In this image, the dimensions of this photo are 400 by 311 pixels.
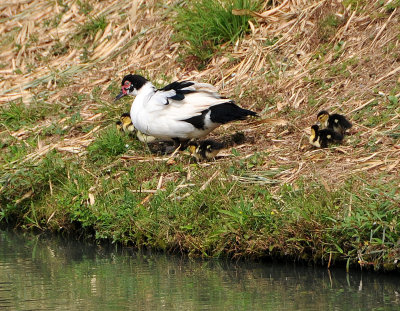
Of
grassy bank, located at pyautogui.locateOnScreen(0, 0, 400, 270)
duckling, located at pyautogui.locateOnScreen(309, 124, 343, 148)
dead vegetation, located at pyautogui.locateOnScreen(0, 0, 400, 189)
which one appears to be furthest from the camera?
dead vegetation, located at pyautogui.locateOnScreen(0, 0, 400, 189)

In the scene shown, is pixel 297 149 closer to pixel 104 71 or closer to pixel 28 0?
pixel 104 71

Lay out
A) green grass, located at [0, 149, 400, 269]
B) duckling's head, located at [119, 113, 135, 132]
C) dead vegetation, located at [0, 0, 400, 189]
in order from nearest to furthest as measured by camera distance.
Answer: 1. green grass, located at [0, 149, 400, 269]
2. dead vegetation, located at [0, 0, 400, 189]
3. duckling's head, located at [119, 113, 135, 132]

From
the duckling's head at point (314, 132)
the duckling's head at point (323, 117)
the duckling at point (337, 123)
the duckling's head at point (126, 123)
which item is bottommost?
→ the duckling's head at point (314, 132)

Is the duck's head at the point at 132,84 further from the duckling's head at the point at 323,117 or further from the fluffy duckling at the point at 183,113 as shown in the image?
Answer: the duckling's head at the point at 323,117

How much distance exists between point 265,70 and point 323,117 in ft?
6.10

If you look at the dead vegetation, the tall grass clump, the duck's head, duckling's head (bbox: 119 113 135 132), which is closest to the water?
the dead vegetation

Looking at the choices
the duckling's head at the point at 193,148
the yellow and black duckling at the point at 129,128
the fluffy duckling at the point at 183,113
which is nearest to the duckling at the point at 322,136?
the fluffy duckling at the point at 183,113

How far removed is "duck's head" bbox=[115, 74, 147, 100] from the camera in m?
8.91

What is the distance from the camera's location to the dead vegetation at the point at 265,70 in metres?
7.88

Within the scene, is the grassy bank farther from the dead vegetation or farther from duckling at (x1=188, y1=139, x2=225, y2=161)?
duckling at (x1=188, y1=139, x2=225, y2=161)

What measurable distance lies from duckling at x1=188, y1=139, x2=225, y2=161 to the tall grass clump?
2419mm

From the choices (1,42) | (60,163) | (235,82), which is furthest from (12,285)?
(1,42)

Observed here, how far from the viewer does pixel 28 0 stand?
44.3 feet

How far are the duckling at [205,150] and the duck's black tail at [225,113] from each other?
10.1 inches
